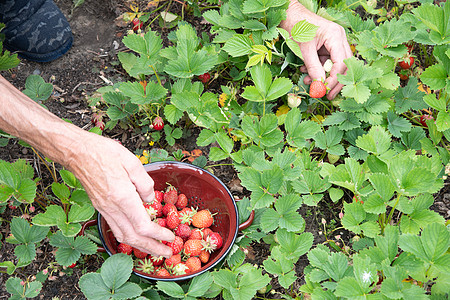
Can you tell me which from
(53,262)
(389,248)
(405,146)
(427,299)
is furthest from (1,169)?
(405,146)

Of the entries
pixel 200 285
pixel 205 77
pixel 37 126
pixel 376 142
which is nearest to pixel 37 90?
pixel 37 126

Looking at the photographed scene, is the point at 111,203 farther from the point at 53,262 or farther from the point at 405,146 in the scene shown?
the point at 405,146

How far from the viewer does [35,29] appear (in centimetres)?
240

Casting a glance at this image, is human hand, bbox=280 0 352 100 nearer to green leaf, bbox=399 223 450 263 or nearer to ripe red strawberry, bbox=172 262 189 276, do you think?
green leaf, bbox=399 223 450 263

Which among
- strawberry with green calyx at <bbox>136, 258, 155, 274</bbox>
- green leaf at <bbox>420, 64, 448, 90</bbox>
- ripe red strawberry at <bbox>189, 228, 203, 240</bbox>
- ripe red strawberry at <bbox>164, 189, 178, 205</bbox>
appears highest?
green leaf at <bbox>420, 64, 448, 90</bbox>

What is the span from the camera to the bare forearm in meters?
1.50

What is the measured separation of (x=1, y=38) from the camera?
2318 millimetres

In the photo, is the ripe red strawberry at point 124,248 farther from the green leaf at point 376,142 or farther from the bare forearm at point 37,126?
the green leaf at point 376,142

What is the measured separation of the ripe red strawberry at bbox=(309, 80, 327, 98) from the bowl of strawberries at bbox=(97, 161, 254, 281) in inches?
23.5

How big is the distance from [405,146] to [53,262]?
5.62ft

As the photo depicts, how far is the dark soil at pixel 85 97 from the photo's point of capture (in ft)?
6.01

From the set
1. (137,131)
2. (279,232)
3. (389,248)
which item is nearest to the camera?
(389,248)

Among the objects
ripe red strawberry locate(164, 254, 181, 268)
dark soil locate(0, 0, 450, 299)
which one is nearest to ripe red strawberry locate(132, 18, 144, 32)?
dark soil locate(0, 0, 450, 299)

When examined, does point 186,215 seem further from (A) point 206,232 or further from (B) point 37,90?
(B) point 37,90
